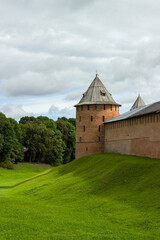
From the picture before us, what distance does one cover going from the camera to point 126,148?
3734 centimetres

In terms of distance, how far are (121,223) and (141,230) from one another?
1.46m

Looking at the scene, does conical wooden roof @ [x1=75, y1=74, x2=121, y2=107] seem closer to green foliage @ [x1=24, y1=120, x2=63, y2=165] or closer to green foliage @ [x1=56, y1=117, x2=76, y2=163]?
green foliage @ [x1=24, y1=120, x2=63, y2=165]

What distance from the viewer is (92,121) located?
4403cm

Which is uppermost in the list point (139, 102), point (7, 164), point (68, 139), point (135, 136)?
point (139, 102)

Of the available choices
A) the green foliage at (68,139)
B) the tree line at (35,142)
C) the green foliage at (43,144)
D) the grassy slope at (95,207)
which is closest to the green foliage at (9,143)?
the tree line at (35,142)

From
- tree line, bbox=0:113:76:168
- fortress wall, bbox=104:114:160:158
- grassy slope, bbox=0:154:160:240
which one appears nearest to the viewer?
grassy slope, bbox=0:154:160:240

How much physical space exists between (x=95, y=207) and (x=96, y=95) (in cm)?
2585

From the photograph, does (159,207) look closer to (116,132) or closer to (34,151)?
(116,132)

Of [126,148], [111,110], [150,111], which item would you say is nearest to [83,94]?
[111,110]

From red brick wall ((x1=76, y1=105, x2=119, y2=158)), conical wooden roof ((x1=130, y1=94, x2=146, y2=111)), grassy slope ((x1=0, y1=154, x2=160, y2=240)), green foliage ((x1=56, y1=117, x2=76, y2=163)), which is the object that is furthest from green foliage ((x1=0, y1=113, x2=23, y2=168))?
grassy slope ((x1=0, y1=154, x2=160, y2=240))

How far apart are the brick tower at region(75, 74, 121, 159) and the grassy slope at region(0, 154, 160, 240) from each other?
11166mm

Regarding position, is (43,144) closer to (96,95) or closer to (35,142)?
(35,142)

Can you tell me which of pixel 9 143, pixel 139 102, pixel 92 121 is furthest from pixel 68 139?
pixel 92 121

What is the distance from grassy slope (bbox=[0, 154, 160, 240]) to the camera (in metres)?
15.2
